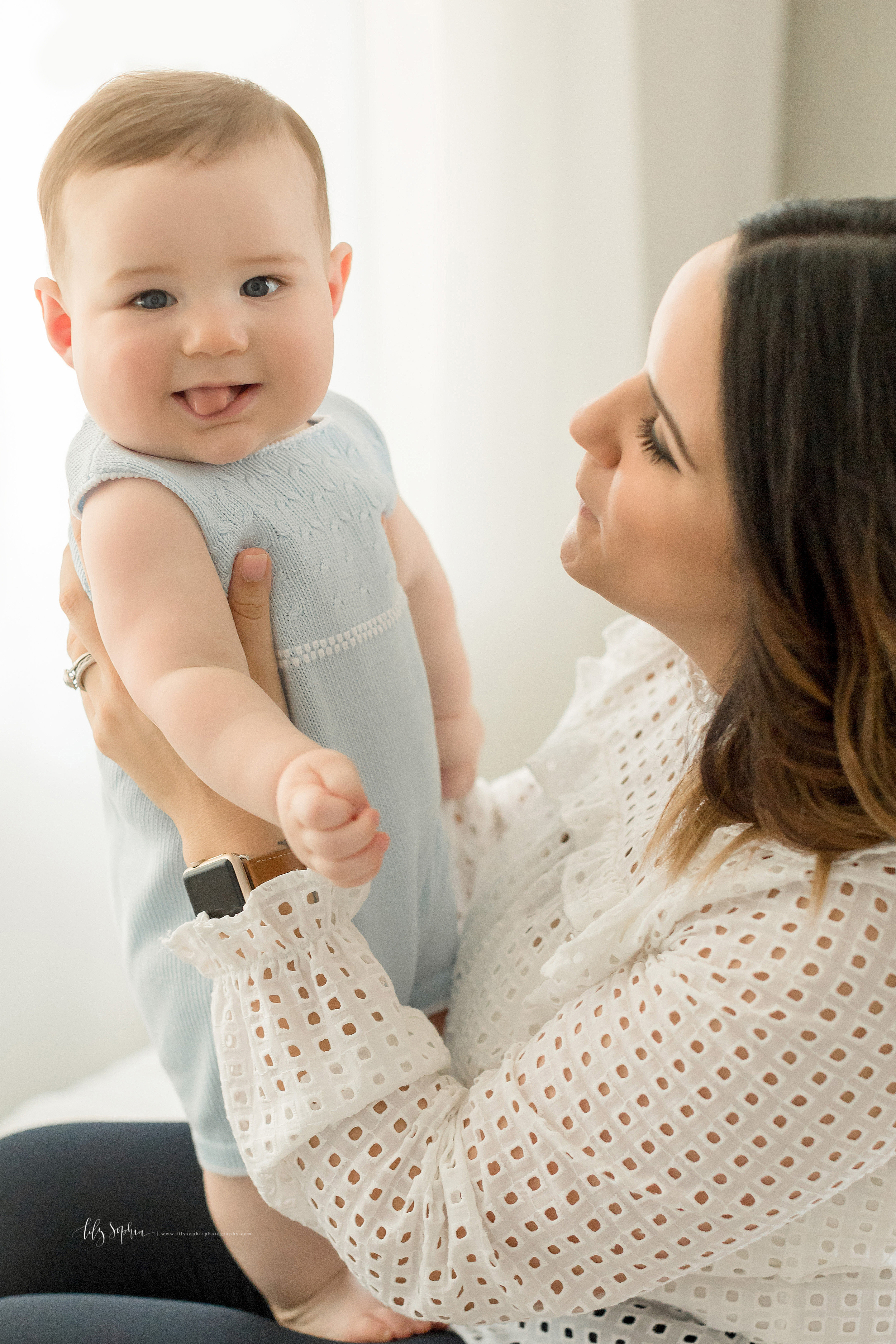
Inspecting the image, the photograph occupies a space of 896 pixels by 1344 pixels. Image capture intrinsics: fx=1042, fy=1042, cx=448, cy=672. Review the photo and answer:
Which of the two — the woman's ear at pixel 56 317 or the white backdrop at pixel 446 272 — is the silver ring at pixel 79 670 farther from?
the white backdrop at pixel 446 272

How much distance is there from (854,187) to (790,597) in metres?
1.63

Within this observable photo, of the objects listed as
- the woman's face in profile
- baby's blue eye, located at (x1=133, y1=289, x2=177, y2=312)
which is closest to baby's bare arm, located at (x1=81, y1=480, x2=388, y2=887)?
baby's blue eye, located at (x1=133, y1=289, x2=177, y2=312)

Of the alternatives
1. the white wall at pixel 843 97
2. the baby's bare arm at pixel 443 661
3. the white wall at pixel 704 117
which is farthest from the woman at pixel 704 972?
the white wall at pixel 843 97

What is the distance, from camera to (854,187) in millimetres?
1915

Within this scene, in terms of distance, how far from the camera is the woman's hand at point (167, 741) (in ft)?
2.38

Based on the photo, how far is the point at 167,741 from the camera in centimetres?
76

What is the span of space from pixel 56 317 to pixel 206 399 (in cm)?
15

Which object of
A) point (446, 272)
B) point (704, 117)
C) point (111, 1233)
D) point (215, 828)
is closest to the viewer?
point (215, 828)

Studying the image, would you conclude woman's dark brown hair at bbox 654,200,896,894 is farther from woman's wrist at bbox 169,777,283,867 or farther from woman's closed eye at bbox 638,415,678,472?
woman's wrist at bbox 169,777,283,867

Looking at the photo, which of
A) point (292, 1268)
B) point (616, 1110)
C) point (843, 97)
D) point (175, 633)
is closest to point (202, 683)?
point (175, 633)

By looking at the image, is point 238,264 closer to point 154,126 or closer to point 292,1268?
point 154,126

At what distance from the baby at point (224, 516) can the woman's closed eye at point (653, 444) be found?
22 centimetres

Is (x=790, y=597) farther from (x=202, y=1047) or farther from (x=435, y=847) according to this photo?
(x=202, y=1047)

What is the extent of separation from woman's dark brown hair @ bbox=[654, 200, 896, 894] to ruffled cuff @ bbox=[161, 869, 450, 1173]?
0.27m
